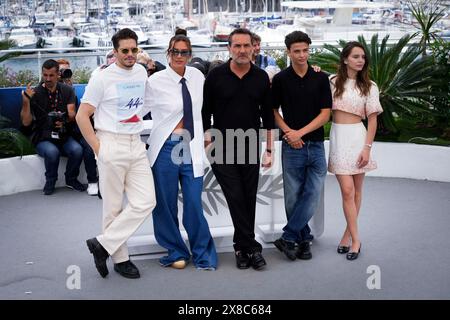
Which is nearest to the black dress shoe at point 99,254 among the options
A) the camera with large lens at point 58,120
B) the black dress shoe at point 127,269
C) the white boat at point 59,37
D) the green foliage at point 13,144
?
the black dress shoe at point 127,269

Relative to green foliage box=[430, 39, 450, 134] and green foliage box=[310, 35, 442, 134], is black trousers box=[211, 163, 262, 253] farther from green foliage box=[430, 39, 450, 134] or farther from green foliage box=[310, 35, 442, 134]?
green foliage box=[430, 39, 450, 134]

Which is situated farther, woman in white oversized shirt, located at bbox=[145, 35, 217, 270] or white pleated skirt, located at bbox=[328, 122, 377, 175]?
white pleated skirt, located at bbox=[328, 122, 377, 175]

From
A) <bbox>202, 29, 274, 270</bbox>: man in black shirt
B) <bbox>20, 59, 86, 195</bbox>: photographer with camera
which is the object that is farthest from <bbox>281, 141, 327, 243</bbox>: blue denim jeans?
<bbox>20, 59, 86, 195</bbox>: photographer with camera

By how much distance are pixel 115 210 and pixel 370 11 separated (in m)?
40.3

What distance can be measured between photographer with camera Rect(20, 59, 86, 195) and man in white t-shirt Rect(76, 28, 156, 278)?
3.04 meters

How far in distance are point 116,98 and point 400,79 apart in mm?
4782

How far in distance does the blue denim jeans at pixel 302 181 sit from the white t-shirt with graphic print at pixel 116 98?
50.6 inches

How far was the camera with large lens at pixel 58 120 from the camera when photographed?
28.5 ft

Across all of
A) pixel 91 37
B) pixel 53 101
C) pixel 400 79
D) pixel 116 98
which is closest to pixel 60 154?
pixel 53 101

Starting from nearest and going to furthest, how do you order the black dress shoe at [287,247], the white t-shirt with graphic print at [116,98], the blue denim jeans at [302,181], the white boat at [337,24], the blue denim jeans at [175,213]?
the white t-shirt with graphic print at [116,98] → the blue denim jeans at [175,213] → the blue denim jeans at [302,181] → the black dress shoe at [287,247] → the white boat at [337,24]

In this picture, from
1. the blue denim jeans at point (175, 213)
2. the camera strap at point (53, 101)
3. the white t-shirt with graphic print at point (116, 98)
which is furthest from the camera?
the camera strap at point (53, 101)

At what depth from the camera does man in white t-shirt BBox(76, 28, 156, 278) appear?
5.60m

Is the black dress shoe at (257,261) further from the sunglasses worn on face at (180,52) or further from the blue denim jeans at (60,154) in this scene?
the blue denim jeans at (60,154)

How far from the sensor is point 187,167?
592cm
